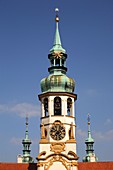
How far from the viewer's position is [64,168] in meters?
47.9

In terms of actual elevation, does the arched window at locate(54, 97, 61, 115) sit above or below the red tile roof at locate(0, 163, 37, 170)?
above

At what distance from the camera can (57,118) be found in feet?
163

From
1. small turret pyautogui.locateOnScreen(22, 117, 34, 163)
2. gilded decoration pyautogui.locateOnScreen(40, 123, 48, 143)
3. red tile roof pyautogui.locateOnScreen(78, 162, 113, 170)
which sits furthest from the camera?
small turret pyautogui.locateOnScreen(22, 117, 34, 163)

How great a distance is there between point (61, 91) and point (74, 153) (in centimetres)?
762

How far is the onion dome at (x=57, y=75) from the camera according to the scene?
5100 centimetres

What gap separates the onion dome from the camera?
51000mm

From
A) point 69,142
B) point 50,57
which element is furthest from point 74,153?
point 50,57

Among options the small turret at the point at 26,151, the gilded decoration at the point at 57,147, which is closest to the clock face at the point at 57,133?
the gilded decoration at the point at 57,147

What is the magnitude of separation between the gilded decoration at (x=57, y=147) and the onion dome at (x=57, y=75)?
6.62 metres

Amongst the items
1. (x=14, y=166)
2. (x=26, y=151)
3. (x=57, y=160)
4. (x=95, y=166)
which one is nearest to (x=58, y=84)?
(x=57, y=160)

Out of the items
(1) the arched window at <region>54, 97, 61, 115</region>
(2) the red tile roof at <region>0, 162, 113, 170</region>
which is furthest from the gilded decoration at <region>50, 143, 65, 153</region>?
(2) the red tile roof at <region>0, 162, 113, 170</region>

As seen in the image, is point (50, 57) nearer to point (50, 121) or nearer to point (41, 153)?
point (50, 121)

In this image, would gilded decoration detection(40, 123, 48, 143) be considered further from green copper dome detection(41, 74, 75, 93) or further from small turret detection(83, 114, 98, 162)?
small turret detection(83, 114, 98, 162)

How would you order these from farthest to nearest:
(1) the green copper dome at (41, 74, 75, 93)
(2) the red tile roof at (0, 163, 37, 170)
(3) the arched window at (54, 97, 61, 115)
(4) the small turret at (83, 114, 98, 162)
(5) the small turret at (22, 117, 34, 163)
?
(4) the small turret at (83, 114, 98, 162) < (5) the small turret at (22, 117, 34, 163) < (2) the red tile roof at (0, 163, 37, 170) < (1) the green copper dome at (41, 74, 75, 93) < (3) the arched window at (54, 97, 61, 115)
